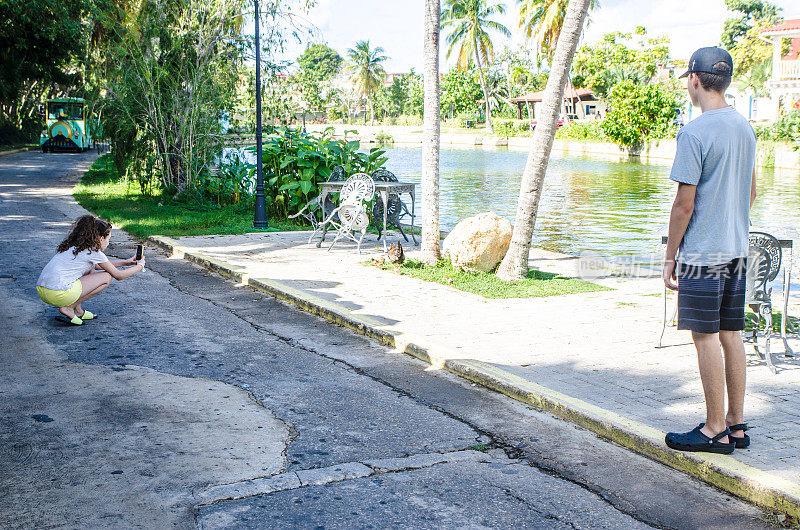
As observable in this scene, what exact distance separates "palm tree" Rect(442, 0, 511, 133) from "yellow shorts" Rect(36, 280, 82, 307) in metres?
69.5

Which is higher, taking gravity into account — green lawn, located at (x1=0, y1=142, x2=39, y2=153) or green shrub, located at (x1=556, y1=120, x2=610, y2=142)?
green shrub, located at (x1=556, y1=120, x2=610, y2=142)

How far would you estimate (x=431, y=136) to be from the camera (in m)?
10.1

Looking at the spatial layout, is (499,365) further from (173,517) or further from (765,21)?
(765,21)

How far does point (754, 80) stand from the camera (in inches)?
2312

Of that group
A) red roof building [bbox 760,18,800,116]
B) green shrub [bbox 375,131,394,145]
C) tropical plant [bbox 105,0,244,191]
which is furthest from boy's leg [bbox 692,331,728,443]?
green shrub [bbox 375,131,394,145]

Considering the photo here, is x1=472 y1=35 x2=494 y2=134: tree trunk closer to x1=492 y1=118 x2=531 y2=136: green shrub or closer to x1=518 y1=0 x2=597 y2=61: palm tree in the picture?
x1=492 y1=118 x2=531 y2=136: green shrub

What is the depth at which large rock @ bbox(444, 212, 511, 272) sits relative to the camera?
9914 millimetres

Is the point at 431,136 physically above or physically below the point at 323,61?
below

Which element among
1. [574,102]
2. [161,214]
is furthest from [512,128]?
[161,214]

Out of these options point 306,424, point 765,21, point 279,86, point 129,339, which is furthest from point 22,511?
point 765,21

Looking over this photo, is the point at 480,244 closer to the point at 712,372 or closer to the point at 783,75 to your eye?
the point at 712,372

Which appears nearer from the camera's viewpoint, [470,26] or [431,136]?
[431,136]

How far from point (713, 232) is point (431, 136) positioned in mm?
6171

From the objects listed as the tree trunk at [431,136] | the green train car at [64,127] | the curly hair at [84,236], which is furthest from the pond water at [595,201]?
the green train car at [64,127]
